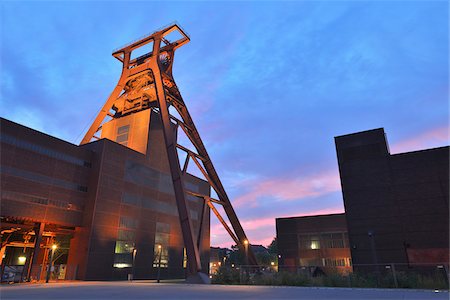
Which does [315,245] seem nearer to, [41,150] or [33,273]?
[33,273]

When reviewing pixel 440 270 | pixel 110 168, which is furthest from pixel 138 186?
pixel 440 270

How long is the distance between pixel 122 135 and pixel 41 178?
57.1ft

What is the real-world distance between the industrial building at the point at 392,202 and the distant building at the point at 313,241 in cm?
1472

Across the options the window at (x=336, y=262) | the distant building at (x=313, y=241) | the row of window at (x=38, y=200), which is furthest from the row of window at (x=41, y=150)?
the window at (x=336, y=262)

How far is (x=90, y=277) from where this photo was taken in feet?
116

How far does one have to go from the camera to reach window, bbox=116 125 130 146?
4950 centimetres

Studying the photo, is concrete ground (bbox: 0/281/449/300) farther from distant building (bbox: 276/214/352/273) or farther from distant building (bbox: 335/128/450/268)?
distant building (bbox: 276/214/352/273)

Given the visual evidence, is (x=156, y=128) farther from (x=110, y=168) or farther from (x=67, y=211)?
(x=67, y=211)

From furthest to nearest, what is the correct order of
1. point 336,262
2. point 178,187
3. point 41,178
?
point 336,262
point 41,178
point 178,187

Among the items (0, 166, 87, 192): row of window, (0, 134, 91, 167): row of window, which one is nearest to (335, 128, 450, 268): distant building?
(0, 166, 87, 192): row of window

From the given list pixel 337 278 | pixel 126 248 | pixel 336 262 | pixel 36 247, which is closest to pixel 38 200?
pixel 36 247

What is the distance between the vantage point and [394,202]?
130 feet

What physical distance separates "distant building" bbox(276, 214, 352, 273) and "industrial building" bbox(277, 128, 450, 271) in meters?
14.7

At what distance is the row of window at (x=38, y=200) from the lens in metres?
31.2
